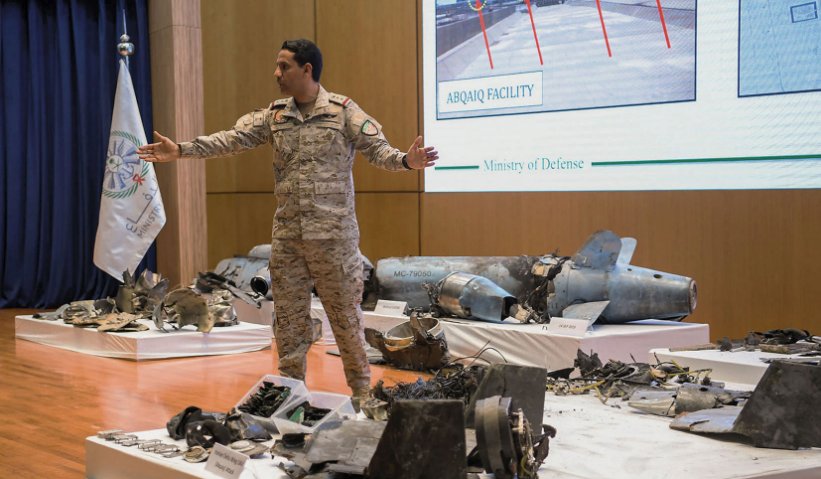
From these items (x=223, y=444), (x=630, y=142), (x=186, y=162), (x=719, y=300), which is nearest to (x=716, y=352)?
(x=719, y=300)

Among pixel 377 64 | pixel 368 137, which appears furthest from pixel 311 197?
pixel 377 64

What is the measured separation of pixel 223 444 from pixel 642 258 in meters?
Result: 4.08

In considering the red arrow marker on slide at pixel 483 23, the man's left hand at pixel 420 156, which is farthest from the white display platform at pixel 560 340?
the red arrow marker on slide at pixel 483 23

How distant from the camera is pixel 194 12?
32.7 feet

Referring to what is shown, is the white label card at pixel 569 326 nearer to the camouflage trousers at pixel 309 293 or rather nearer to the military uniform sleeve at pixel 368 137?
the camouflage trousers at pixel 309 293

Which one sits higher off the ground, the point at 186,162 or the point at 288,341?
the point at 186,162

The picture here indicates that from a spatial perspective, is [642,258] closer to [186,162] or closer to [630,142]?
[630,142]

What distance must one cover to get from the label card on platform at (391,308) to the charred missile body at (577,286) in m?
0.19

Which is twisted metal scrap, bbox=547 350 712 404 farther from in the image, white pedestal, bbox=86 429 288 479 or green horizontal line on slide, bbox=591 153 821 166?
green horizontal line on slide, bbox=591 153 821 166

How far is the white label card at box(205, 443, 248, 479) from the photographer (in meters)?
3.22

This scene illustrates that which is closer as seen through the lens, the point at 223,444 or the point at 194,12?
the point at 223,444

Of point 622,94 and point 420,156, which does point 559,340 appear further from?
point 622,94

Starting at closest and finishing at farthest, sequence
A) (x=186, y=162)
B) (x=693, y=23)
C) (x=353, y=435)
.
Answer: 1. (x=353, y=435)
2. (x=693, y=23)
3. (x=186, y=162)

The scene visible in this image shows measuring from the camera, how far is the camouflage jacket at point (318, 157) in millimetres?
4465
